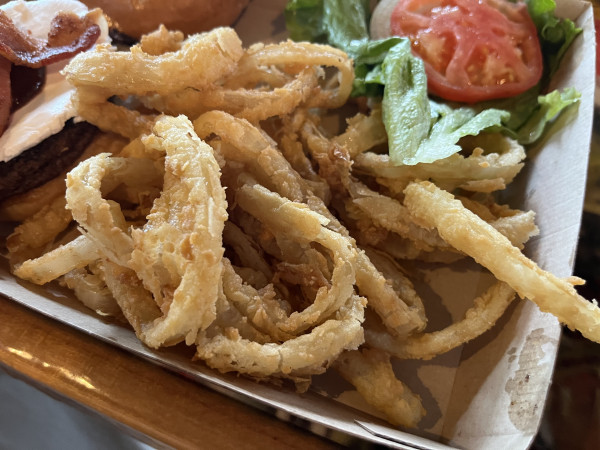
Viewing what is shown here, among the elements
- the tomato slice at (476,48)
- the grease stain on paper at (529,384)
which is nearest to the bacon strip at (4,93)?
the tomato slice at (476,48)

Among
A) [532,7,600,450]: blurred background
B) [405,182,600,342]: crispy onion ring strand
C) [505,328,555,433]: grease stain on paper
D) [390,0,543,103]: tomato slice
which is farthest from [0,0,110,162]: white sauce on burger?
[532,7,600,450]: blurred background

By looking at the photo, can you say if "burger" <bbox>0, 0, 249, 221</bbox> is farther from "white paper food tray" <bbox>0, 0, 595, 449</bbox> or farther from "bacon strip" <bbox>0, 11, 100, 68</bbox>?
"white paper food tray" <bbox>0, 0, 595, 449</bbox>

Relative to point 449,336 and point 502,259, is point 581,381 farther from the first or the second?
point 502,259

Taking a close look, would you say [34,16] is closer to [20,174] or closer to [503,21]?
[20,174]

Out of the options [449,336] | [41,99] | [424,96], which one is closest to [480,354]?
[449,336]

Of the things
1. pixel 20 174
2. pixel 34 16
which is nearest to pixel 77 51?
pixel 34 16

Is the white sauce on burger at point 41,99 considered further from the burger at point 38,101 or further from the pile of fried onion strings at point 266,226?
the pile of fried onion strings at point 266,226
